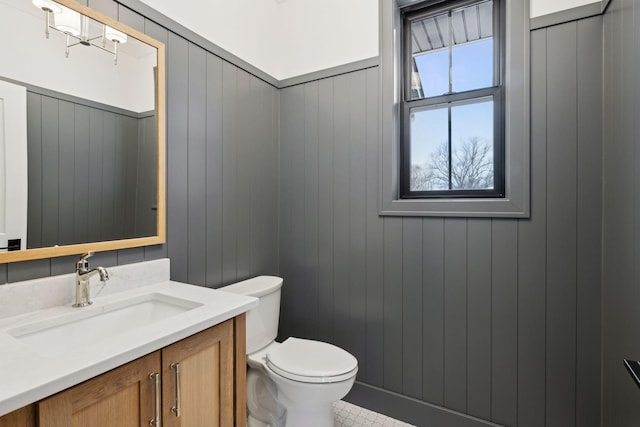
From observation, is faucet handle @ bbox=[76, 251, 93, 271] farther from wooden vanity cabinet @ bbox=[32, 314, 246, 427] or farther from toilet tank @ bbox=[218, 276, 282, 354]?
toilet tank @ bbox=[218, 276, 282, 354]

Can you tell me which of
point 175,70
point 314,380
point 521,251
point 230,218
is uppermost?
point 175,70

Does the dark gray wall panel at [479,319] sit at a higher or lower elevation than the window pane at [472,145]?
lower

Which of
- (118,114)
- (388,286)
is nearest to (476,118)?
(388,286)

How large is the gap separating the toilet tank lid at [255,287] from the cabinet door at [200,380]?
55 cm

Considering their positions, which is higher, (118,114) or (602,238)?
(118,114)

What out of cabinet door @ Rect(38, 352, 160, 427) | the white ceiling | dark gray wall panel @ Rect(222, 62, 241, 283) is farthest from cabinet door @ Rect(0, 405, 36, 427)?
the white ceiling

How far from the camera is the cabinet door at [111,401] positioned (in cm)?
70

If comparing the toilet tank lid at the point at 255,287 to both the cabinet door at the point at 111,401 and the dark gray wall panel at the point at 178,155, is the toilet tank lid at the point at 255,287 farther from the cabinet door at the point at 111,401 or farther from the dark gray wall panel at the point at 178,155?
the cabinet door at the point at 111,401

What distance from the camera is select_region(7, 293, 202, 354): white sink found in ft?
3.20

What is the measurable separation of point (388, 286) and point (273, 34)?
181 cm

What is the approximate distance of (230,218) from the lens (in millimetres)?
1857

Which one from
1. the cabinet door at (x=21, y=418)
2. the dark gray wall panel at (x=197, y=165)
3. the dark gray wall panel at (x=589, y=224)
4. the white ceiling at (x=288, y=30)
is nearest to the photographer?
the cabinet door at (x=21, y=418)

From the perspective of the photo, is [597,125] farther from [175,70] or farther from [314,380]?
[175,70]

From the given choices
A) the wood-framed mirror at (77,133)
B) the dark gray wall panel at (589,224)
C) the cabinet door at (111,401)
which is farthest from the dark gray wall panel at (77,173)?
the dark gray wall panel at (589,224)
